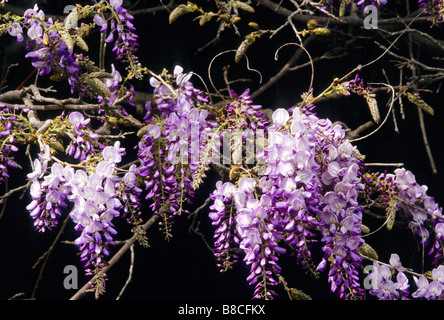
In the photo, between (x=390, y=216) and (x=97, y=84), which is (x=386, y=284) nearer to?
(x=390, y=216)

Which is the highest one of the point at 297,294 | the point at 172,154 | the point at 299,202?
the point at 172,154

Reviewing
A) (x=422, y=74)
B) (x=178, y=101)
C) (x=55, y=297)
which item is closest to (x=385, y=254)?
(x=422, y=74)

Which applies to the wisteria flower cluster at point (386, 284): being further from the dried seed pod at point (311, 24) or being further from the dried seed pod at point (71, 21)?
the dried seed pod at point (71, 21)

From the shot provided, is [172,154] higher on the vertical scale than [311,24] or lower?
lower

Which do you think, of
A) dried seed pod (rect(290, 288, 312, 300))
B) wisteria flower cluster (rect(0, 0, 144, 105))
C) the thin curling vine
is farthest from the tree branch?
dried seed pod (rect(290, 288, 312, 300))

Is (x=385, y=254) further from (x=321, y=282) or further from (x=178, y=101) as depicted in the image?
(x=178, y=101)

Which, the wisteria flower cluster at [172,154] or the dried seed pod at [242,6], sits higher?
the dried seed pod at [242,6]

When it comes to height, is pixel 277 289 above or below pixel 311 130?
below

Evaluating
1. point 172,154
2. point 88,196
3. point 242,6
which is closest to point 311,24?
point 242,6

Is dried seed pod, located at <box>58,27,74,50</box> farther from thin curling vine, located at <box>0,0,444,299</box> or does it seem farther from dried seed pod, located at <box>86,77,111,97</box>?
dried seed pod, located at <box>86,77,111,97</box>

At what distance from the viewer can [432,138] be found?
2.15 metres

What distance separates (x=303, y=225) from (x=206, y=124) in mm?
416

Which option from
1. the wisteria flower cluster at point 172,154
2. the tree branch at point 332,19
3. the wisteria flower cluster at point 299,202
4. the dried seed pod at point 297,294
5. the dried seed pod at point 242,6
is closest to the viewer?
the wisteria flower cluster at point 299,202

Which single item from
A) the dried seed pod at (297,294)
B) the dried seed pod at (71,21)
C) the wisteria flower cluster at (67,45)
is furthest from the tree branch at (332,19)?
the dried seed pod at (297,294)
